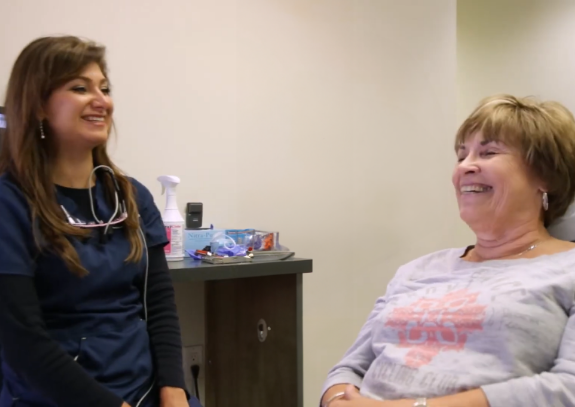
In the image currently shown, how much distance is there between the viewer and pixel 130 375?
102 cm

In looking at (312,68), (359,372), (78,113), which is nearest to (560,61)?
(312,68)

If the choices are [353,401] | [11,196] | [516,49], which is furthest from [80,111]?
[516,49]

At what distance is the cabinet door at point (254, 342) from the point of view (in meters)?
1.43

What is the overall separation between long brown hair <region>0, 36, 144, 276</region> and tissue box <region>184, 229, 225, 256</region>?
0.49 meters

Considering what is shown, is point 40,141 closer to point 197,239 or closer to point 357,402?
point 197,239

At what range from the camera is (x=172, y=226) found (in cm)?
148

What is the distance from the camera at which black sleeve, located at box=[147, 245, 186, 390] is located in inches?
43.1

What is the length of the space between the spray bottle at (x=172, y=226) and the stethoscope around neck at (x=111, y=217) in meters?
0.34

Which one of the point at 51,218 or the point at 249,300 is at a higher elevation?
the point at 51,218

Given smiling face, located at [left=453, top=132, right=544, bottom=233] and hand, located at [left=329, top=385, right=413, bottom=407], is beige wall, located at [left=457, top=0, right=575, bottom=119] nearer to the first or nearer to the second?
smiling face, located at [left=453, top=132, right=544, bottom=233]

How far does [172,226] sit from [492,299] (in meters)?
0.90

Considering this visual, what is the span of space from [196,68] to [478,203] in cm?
111

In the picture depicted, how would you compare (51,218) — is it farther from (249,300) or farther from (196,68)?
(196,68)

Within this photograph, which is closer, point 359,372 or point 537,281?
point 537,281
